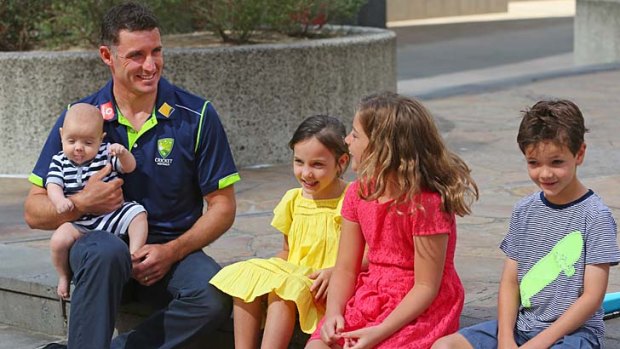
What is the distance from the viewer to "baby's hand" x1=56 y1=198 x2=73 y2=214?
4.80 metres

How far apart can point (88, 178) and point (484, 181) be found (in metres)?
3.48

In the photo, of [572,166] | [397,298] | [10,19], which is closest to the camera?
[572,166]

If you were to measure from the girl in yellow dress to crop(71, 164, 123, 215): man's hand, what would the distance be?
50 centimetres

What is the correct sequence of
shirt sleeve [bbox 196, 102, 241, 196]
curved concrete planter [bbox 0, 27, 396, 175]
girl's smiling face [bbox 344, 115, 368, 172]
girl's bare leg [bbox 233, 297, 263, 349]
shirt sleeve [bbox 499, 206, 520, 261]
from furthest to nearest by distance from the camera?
1. curved concrete planter [bbox 0, 27, 396, 175]
2. shirt sleeve [bbox 196, 102, 241, 196]
3. girl's bare leg [bbox 233, 297, 263, 349]
4. girl's smiling face [bbox 344, 115, 368, 172]
5. shirt sleeve [bbox 499, 206, 520, 261]

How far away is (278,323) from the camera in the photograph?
14.7ft

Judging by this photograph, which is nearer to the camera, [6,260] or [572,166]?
[572,166]

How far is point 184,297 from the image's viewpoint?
4.75 m

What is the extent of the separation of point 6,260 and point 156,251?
1369 mm

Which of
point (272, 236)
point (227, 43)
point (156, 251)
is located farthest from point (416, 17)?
point (156, 251)

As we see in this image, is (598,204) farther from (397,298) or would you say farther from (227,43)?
(227,43)

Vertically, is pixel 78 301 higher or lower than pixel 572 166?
lower

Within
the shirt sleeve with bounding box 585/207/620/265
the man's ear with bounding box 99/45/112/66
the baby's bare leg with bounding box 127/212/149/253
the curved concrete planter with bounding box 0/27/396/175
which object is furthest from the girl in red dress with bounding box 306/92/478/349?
the curved concrete planter with bounding box 0/27/396/175

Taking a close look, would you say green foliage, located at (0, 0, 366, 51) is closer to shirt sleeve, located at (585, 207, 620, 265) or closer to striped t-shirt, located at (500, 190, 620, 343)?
striped t-shirt, located at (500, 190, 620, 343)

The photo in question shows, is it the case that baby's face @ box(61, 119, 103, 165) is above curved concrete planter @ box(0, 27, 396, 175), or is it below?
above
